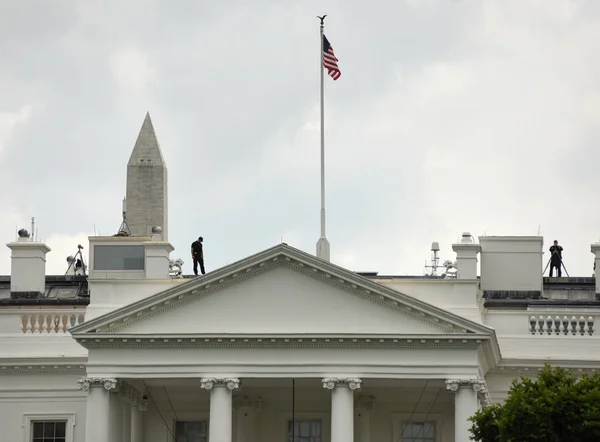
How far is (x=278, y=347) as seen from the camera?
180 feet

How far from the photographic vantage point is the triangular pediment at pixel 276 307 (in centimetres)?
5453

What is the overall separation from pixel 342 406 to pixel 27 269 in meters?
13.2

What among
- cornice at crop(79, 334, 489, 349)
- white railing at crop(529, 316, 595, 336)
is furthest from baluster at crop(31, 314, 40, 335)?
white railing at crop(529, 316, 595, 336)

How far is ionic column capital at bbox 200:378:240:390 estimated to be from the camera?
5453 centimetres

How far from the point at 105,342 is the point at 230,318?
3.54 m

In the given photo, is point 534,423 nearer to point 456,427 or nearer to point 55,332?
point 456,427

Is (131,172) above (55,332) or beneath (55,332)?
above

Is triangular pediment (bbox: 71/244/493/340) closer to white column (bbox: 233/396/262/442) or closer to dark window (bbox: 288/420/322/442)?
white column (bbox: 233/396/262/442)

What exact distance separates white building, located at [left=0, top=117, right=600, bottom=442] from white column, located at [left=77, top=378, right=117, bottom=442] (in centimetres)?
4

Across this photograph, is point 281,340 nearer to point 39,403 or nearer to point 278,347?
point 278,347

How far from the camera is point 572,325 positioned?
59469 mm

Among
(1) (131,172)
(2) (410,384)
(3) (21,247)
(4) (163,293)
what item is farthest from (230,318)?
(1) (131,172)

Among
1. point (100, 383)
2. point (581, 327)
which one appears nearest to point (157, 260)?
point (100, 383)

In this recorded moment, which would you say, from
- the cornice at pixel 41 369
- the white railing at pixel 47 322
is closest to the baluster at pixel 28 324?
the white railing at pixel 47 322
